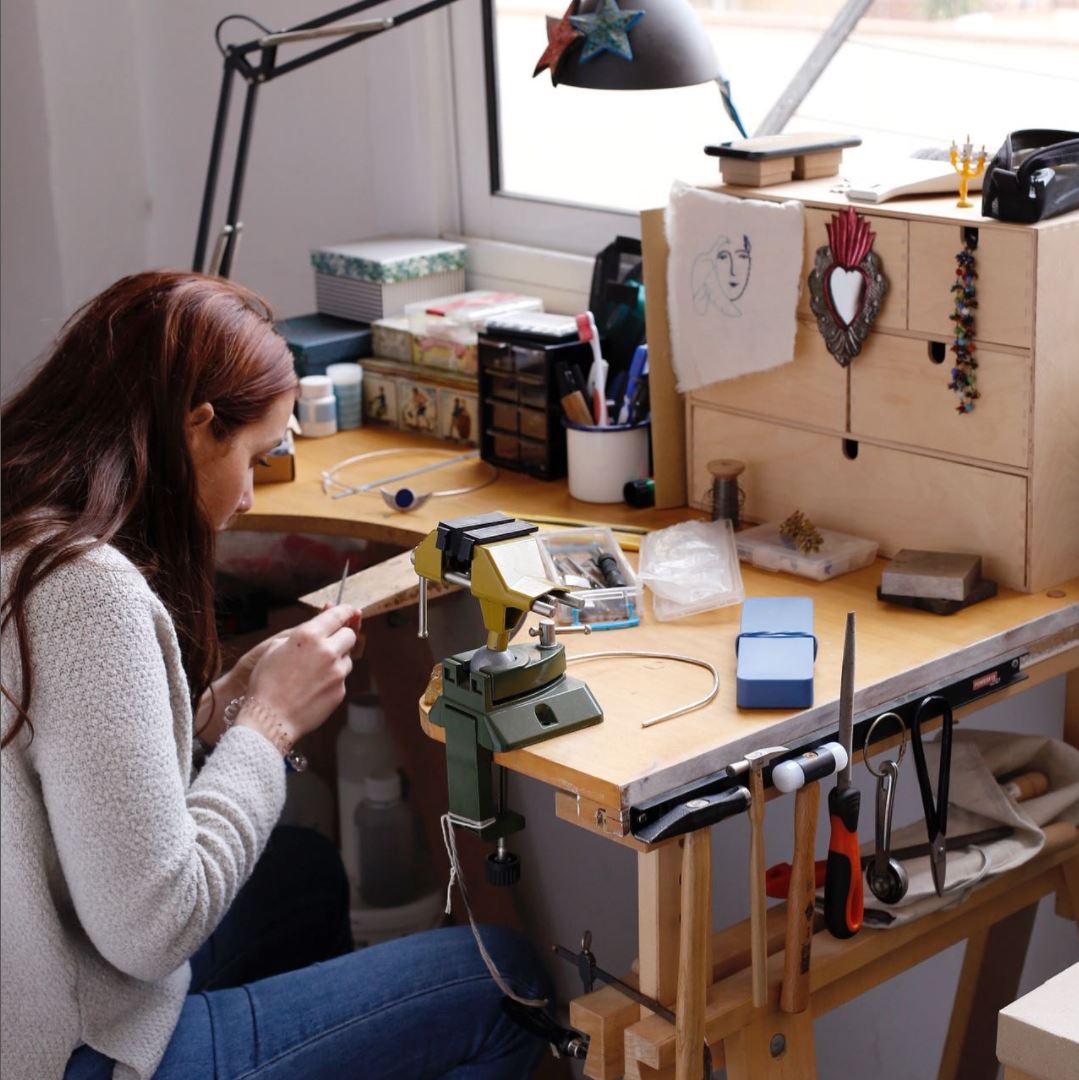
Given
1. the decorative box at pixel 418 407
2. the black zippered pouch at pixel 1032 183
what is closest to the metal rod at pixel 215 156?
the decorative box at pixel 418 407

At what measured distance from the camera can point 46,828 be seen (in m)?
1.29

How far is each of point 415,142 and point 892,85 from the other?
2.62 feet

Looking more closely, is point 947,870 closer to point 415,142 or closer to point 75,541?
point 75,541

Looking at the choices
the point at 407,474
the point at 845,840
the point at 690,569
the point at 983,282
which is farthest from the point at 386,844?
the point at 983,282

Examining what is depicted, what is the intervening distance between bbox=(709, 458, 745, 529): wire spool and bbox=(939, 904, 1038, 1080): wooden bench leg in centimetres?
52

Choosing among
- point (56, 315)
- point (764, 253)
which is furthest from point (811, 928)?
point (56, 315)

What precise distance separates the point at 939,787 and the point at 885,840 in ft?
0.24

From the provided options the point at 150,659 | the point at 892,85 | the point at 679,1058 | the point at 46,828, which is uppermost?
the point at 892,85

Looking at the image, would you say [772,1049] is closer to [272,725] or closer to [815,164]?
[272,725]

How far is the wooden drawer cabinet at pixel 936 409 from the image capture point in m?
1.41

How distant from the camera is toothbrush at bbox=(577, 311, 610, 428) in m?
1.83

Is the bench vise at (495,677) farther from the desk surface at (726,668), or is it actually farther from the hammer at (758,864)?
the hammer at (758,864)

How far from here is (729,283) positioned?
166 centimetres

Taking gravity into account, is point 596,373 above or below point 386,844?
above
